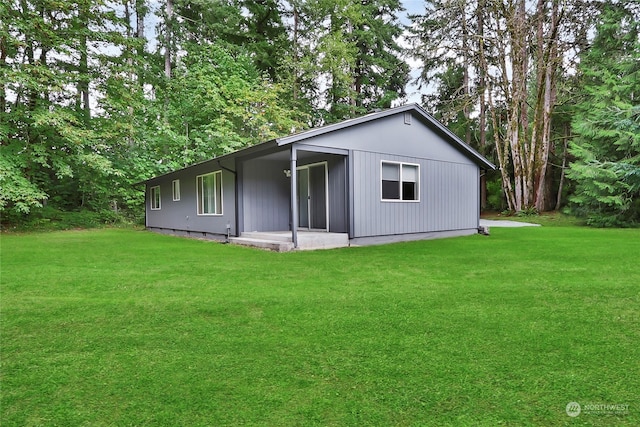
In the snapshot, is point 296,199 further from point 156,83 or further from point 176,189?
point 156,83

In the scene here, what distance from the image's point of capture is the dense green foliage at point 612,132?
13.2 m

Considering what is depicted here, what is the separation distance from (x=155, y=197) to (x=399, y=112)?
10242mm

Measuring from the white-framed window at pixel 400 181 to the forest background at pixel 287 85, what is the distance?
7.90 metres

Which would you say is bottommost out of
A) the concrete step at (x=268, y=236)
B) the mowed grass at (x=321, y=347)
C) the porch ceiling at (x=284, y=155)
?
the mowed grass at (x=321, y=347)

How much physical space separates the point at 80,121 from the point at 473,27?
60.9ft

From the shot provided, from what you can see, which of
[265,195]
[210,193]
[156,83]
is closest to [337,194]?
[265,195]

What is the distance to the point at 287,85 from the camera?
1881 cm

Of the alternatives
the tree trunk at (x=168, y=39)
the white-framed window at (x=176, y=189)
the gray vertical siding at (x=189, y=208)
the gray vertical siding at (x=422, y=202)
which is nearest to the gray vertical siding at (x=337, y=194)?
the gray vertical siding at (x=422, y=202)

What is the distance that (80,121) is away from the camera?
1424cm

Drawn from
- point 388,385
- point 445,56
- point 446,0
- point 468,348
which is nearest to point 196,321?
point 388,385

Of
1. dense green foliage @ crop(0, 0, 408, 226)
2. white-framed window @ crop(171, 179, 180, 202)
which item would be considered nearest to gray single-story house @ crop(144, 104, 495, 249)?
white-framed window @ crop(171, 179, 180, 202)

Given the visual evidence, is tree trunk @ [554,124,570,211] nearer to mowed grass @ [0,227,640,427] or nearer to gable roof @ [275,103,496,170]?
gable roof @ [275,103,496,170]

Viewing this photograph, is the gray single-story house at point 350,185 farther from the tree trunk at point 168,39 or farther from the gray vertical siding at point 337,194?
the tree trunk at point 168,39

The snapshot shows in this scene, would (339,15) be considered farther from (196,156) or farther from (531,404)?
(531,404)
